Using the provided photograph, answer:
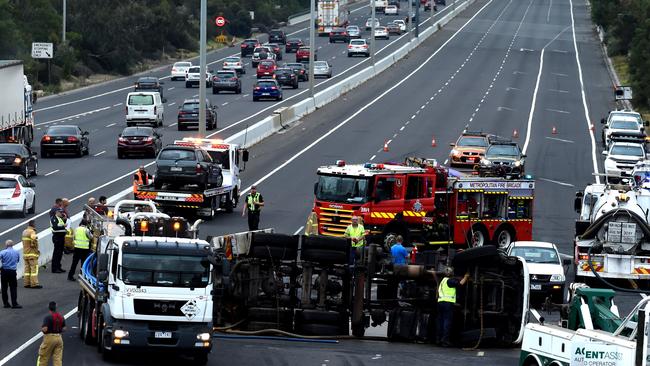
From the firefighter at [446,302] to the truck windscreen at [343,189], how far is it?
1121 cm

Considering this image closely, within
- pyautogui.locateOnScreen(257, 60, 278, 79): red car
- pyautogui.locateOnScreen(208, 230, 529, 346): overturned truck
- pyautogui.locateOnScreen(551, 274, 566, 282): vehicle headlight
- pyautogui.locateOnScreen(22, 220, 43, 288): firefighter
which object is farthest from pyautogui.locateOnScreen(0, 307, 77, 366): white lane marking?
pyautogui.locateOnScreen(257, 60, 278, 79): red car

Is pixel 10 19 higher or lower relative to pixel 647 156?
higher

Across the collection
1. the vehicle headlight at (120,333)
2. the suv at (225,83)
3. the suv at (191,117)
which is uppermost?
the suv at (225,83)

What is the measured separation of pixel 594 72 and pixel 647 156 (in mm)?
45399

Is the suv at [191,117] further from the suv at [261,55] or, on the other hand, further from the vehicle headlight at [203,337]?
the vehicle headlight at [203,337]

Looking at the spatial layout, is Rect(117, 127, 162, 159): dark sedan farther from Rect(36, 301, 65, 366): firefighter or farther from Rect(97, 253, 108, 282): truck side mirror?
Rect(36, 301, 65, 366): firefighter

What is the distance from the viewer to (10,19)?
100062 mm

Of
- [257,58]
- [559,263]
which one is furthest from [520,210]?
[257,58]

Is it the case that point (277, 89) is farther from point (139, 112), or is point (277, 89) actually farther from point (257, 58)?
point (257, 58)

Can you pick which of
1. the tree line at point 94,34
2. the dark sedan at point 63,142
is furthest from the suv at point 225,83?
the dark sedan at point 63,142

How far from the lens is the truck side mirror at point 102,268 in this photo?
23.8 metres

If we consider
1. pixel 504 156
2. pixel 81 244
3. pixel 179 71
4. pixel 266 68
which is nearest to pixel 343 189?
pixel 81 244

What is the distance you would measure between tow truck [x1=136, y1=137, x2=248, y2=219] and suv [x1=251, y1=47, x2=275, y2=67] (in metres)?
65.5

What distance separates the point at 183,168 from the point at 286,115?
28.9 m
